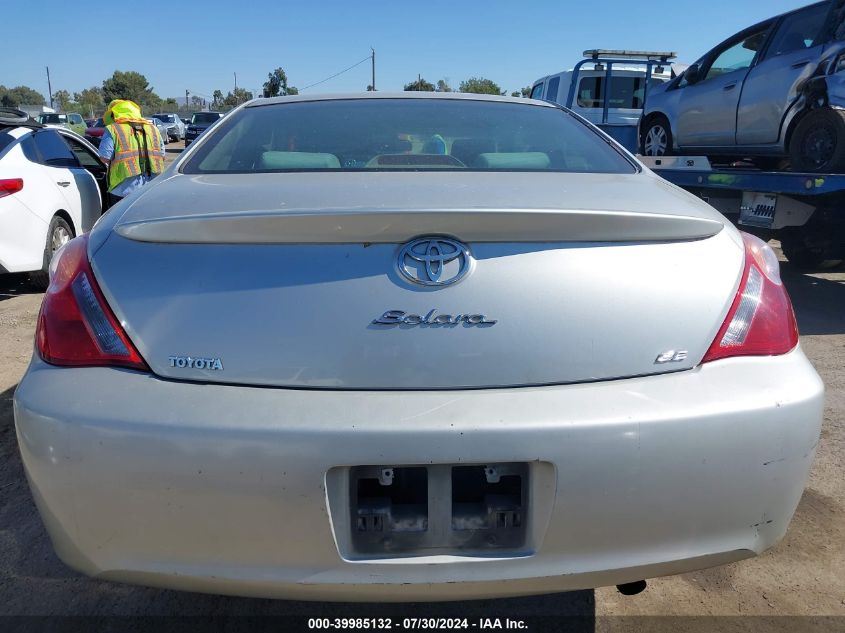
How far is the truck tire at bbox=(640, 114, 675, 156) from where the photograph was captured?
25.9 feet

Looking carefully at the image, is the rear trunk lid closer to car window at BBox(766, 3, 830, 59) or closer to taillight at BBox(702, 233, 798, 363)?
taillight at BBox(702, 233, 798, 363)

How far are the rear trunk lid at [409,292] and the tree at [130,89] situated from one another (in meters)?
73.0

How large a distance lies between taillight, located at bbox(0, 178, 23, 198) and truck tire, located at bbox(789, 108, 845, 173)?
6150 mm

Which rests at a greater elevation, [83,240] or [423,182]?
[423,182]

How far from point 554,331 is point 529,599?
1.06m

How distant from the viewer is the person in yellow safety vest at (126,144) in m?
6.62

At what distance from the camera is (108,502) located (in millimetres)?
1392

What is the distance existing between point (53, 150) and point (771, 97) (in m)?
6.32

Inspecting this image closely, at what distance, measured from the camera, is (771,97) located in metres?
5.96

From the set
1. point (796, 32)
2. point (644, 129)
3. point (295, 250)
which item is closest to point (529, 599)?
point (295, 250)

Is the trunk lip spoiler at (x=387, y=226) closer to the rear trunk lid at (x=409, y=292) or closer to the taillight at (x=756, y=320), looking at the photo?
the rear trunk lid at (x=409, y=292)

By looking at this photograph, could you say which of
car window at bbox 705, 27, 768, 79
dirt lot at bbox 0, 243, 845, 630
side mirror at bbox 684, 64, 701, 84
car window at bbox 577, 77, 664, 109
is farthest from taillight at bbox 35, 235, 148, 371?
car window at bbox 577, 77, 664, 109

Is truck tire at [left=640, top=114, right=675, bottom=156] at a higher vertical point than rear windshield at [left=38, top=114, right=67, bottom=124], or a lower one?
higher

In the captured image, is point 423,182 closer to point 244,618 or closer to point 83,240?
point 83,240
